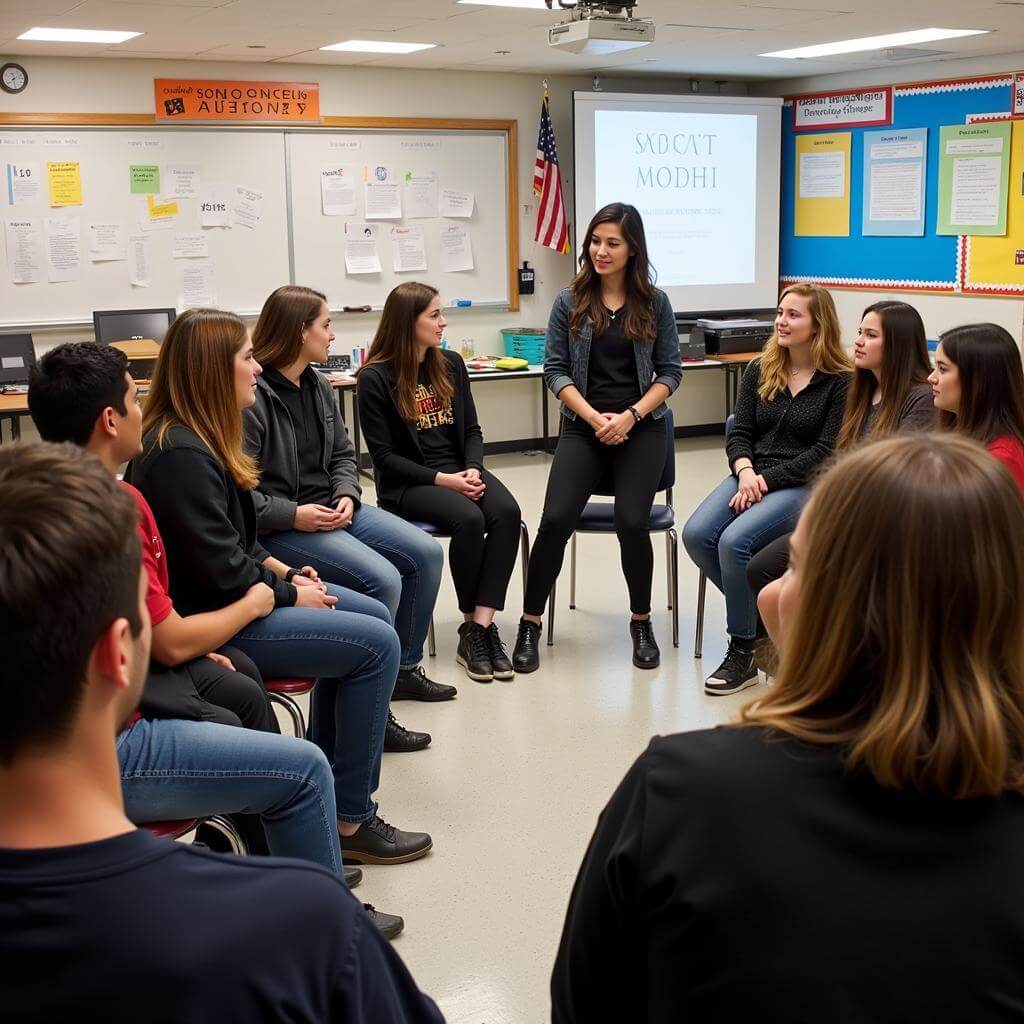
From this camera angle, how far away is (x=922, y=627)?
92 cm

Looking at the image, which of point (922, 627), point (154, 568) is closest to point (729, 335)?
point (154, 568)

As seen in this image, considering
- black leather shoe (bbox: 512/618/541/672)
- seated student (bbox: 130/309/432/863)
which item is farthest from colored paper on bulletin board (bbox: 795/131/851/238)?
seated student (bbox: 130/309/432/863)

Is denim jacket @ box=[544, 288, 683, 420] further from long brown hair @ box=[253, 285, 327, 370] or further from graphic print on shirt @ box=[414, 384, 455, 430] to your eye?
long brown hair @ box=[253, 285, 327, 370]

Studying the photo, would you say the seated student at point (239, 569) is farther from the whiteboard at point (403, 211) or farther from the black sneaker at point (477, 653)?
the whiteboard at point (403, 211)

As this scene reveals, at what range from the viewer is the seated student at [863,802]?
2.85 feet

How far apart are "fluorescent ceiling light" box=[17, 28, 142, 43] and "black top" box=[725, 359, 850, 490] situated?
3433 millimetres

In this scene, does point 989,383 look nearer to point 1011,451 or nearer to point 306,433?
point 1011,451

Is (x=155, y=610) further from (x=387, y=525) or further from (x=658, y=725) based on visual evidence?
(x=658, y=725)

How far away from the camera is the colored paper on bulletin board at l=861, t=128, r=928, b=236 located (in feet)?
23.3

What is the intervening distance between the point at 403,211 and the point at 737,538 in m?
4.11

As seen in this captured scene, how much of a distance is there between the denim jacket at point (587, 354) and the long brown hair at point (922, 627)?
10.3 feet

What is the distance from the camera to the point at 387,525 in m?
3.56

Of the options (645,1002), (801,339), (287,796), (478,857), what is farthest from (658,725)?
(645,1002)

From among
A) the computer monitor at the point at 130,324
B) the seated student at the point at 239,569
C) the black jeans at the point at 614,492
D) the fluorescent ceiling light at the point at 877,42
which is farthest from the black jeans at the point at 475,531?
the fluorescent ceiling light at the point at 877,42
